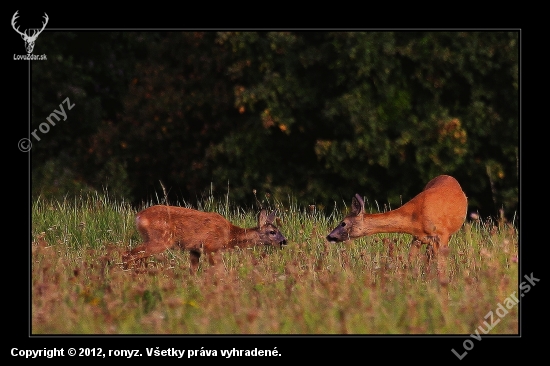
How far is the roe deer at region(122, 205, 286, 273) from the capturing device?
27.8 feet

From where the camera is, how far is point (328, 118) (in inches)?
619

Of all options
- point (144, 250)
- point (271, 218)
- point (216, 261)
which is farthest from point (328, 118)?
point (216, 261)

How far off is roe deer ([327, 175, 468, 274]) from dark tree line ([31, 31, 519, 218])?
6439 mm

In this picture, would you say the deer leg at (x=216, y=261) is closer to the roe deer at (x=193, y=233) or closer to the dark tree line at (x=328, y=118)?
the roe deer at (x=193, y=233)

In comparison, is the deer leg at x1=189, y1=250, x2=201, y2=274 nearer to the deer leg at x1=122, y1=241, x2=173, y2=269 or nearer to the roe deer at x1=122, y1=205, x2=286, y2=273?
the roe deer at x1=122, y1=205, x2=286, y2=273

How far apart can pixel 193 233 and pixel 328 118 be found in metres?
7.43

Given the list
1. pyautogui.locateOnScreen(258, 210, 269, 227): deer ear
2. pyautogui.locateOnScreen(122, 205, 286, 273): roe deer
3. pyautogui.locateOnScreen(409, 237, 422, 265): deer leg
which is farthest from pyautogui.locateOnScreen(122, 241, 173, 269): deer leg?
pyautogui.locateOnScreen(409, 237, 422, 265): deer leg

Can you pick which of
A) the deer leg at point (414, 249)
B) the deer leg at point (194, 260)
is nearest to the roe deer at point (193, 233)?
the deer leg at point (194, 260)

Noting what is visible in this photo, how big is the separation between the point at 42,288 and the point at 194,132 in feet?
36.5

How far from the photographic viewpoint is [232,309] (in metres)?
6.08

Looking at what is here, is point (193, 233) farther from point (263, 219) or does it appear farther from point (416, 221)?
point (416, 221)

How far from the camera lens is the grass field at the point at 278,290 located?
18.9 feet

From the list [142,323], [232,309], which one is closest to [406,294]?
[232,309]

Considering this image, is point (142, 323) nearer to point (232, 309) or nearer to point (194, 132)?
point (232, 309)
